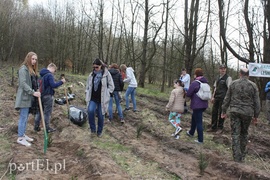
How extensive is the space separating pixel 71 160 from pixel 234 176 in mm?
3132

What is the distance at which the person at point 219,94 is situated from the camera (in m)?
7.65

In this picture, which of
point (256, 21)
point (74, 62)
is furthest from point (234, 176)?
point (74, 62)

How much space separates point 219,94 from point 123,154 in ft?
12.6

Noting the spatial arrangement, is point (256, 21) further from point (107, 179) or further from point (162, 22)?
point (107, 179)

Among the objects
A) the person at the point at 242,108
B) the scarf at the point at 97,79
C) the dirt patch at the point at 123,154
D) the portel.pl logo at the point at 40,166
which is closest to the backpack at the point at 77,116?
the dirt patch at the point at 123,154

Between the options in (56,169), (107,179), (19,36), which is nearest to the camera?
(107,179)

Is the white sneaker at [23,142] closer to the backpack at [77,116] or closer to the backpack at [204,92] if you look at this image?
the backpack at [77,116]

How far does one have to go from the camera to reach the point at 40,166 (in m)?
4.40

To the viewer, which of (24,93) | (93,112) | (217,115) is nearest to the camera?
(24,93)

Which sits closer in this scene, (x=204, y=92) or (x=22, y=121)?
(x=22, y=121)

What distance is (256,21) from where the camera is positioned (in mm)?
17891

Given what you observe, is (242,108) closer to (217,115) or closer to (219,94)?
(219,94)

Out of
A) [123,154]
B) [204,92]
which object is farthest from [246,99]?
[123,154]

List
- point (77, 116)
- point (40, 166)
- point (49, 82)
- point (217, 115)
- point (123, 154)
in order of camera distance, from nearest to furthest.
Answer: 1. point (40, 166)
2. point (123, 154)
3. point (49, 82)
4. point (77, 116)
5. point (217, 115)
